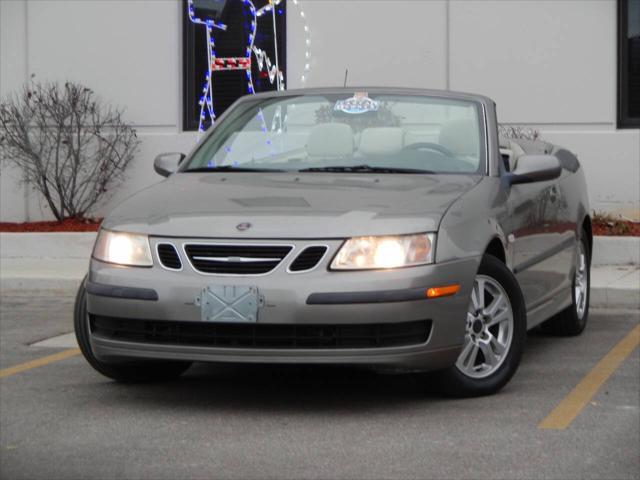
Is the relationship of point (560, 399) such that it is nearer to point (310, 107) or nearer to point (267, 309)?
point (267, 309)

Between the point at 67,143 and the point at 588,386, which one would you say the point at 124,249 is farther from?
the point at 67,143

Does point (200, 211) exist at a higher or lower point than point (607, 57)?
lower

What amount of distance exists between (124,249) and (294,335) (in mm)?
946

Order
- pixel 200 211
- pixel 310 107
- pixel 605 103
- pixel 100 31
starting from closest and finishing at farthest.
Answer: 1. pixel 200 211
2. pixel 310 107
3. pixel 605 103
4. pixel 100 31

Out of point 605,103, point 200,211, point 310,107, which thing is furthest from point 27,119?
point 200,211

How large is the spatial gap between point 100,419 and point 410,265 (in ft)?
5.22

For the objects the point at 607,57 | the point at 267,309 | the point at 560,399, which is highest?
the point at 607,57

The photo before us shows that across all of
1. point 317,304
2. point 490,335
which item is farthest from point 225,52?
point 317,304

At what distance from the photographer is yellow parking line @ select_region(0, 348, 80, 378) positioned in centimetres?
782

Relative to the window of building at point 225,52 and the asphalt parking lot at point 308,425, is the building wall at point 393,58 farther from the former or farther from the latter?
the asphalt parking lot at point 308,425

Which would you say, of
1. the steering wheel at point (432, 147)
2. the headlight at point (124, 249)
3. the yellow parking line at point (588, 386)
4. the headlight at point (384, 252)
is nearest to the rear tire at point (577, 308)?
the yellow parking line at point (588, 386)

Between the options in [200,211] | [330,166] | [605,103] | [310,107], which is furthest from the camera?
[605,103]

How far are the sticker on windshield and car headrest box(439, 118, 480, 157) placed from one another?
0.43 m

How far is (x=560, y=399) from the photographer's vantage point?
6801 millimetres
